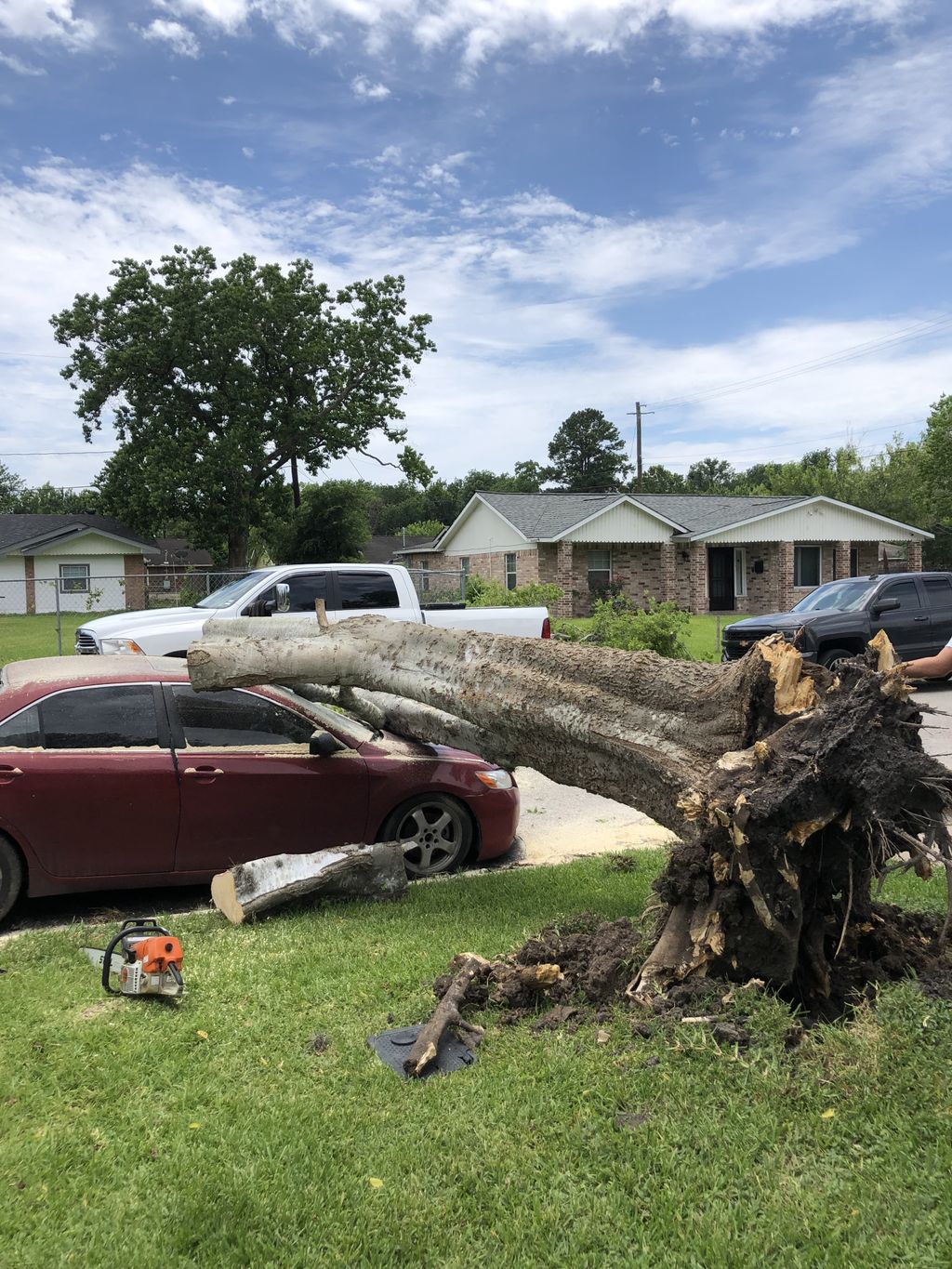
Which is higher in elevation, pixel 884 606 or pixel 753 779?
pixel 884 606

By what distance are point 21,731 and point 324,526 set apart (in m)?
32.5

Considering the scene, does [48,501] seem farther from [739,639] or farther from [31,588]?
[739,639]

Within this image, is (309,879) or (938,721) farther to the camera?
(938,721)

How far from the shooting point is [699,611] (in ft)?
114

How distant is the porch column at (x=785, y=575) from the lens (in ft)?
113

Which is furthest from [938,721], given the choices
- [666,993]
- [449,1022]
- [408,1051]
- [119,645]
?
[408,1051]

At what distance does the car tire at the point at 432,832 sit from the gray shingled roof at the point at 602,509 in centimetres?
2587

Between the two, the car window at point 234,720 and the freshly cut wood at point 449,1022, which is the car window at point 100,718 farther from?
the freshly cut wood at point 449,1022

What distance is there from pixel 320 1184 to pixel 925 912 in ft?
10.5

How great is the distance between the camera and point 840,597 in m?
16.3

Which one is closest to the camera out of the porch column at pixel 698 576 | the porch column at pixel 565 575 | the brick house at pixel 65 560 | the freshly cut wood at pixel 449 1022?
the freshly cut wood at pixel 449 1022

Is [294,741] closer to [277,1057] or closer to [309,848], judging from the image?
[309,848]

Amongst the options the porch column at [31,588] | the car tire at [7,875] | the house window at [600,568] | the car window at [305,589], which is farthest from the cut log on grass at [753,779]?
the porch column at [31,588]

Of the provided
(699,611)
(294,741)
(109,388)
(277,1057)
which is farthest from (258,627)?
(109,388)
